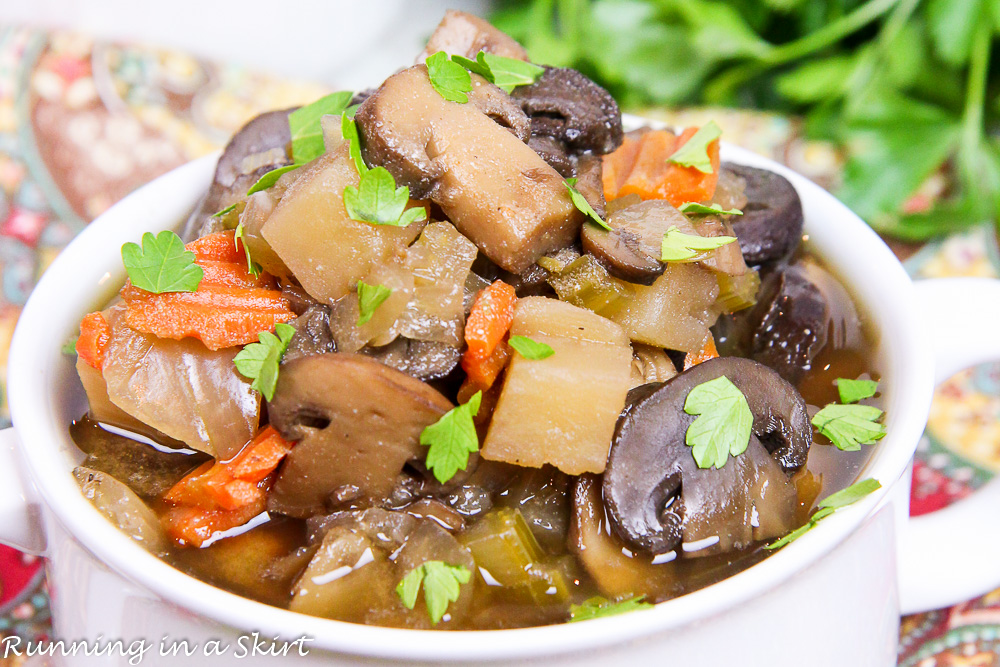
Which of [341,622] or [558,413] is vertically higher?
[558,413]

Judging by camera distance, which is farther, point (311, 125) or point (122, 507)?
point (311, 125)

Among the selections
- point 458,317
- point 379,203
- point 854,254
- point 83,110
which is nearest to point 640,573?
point 458,317

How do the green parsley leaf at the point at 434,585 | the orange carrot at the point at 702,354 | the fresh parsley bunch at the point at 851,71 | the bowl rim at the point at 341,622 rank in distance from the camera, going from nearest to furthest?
the bowl rim at the point at 341,622 → the green parsley leaf at the point at 434,585 → the orange carrot at the point at 702,354 → the fresh parsley bunch at the point at 851,71

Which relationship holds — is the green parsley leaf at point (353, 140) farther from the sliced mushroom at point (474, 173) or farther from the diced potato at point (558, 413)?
the diced potato at point (558, 413)

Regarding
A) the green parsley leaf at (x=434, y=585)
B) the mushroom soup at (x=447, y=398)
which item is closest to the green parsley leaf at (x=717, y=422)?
the mushroom soup at (x=447, y=398)

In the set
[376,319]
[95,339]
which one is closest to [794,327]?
[376,319]

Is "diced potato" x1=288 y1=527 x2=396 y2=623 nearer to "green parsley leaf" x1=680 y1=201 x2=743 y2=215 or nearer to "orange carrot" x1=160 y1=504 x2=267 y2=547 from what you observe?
"orange carrot" x1=160 y1=504 x2=267 y2=547

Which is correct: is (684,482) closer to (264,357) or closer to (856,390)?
(856,390)

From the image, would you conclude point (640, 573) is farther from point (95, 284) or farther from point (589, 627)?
point (95, 284)
